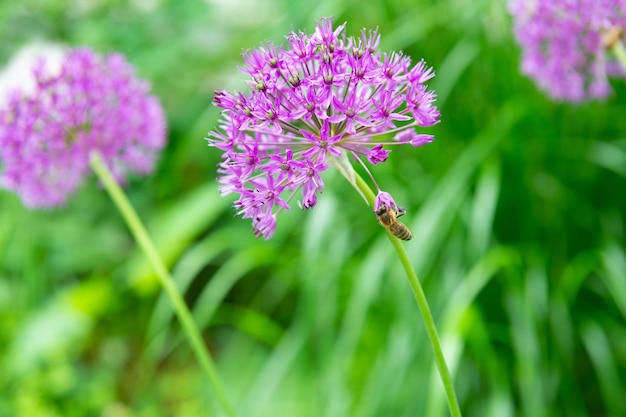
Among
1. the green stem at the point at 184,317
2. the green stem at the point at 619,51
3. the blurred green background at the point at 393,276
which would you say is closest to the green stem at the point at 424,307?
the green stem at the point at 184,317

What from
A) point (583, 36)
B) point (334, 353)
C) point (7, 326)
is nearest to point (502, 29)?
point (583, 36)

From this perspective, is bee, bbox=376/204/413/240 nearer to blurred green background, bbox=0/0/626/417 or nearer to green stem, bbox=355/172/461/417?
green stem, bbox=355/172/461/417

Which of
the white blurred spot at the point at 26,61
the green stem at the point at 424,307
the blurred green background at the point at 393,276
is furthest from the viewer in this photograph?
the white blurred spot at the point at 26,61

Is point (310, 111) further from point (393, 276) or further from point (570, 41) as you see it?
point (393, 276)

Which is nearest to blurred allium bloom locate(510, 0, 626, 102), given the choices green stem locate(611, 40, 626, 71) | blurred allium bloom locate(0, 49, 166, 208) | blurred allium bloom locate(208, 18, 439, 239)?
green stem locate(611, 40, 626, 71)

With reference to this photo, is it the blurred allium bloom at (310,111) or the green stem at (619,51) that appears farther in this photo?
the green stem at (619,51)

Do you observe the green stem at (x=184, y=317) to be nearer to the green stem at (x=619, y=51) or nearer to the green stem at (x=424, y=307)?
the green stem at (x=424, y=307)

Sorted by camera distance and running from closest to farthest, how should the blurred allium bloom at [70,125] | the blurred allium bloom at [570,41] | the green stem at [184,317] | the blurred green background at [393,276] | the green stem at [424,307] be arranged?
the green stem at [424,307]
the green stem at [184,317]
the blurred allium bloom at [570,41]
the blurred allium bloom at [70,125]
the blurred green background at [393,276]
